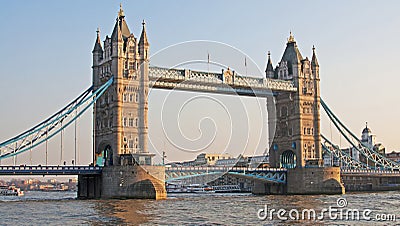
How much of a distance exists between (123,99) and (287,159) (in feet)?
118

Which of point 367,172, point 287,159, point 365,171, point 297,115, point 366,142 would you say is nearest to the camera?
point 297,115

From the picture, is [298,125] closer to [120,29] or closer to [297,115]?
[297,115]

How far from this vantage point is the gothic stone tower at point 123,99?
83812 mm

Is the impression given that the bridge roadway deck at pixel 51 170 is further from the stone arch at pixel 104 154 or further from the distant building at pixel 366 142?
the distant building at pixel 366 142

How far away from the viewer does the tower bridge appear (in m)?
79.1

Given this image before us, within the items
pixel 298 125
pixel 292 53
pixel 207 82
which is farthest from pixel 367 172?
pixel 207 82

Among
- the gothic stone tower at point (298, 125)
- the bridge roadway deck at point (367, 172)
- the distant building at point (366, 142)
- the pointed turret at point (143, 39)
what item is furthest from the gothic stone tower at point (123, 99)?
the distant building at point (366, 142)

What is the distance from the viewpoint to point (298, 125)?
4028 inches

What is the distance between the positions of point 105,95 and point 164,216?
42850 mm

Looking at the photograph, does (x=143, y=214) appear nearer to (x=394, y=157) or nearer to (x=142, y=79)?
(x=142, y=79)

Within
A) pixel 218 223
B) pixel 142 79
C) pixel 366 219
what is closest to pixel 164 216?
pixel 218 223

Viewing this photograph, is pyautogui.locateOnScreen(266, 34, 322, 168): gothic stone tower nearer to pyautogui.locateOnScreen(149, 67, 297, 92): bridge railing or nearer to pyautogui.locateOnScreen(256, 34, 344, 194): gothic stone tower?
pyautogui.locateOnScreen(256, 34, 344, 194): gothic stone tower

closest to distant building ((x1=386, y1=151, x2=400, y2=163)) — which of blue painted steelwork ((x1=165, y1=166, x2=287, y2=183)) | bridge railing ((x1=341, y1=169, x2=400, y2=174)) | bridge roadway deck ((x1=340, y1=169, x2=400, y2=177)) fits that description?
bridge roadway deck ((x1=340, y1=169, x2=400, y2=177))

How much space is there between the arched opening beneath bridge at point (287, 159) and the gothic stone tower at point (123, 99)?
101 feet
